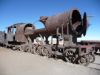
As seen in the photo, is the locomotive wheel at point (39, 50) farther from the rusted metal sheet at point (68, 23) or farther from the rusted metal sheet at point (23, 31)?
the rusted metal sheet at point (23, 31)

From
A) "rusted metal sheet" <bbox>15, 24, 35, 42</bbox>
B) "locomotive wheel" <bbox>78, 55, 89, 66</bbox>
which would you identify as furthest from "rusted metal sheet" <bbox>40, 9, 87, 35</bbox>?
"rusted metal sheet" <bbox>15, 24, 35, 42</bbox>

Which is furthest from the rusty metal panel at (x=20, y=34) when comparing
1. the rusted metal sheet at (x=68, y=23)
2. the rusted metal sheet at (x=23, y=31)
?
the rusted metal sheet at (x=68, y=23)

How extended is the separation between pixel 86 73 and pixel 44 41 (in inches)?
268

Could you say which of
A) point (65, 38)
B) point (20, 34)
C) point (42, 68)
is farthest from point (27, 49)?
point (42, 68)

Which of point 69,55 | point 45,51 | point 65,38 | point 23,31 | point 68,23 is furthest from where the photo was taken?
point 23,31

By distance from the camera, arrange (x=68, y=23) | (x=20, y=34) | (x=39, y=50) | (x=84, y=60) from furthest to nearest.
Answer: (x=20, y=34) → (x=39, y=50) → (x=68, y=23) → (x=84, y=60)

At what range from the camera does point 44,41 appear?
14344 millimetres

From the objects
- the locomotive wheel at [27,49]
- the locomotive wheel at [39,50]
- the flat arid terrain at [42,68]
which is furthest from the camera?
the locomotive wheel at [27,49]

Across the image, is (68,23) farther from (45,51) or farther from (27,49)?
(27,49)

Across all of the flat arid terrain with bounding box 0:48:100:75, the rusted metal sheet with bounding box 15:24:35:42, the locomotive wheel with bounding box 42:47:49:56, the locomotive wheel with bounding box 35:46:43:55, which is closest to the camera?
the flat arid terrain with bounding box 0:48:100:75

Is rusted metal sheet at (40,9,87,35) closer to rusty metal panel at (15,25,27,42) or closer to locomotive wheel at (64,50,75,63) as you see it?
locomotive wheel at (64,50,75,63)

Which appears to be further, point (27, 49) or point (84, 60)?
point (27, 49)

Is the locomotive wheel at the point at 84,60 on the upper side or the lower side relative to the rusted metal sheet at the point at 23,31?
lower

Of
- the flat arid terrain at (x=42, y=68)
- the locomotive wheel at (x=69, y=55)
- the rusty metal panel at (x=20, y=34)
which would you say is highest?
the rusty metal panel at (x=20, y=34)
